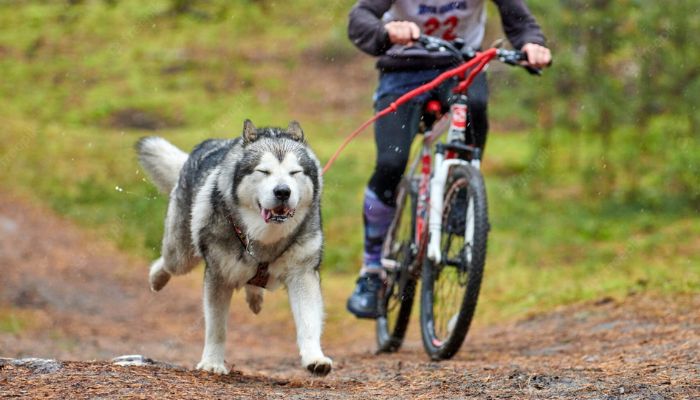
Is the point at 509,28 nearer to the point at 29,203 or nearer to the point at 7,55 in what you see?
the point at 29,203

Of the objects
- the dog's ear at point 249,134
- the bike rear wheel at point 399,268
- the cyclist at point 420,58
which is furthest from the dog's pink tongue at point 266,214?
the bike rear wheel at point 399,268

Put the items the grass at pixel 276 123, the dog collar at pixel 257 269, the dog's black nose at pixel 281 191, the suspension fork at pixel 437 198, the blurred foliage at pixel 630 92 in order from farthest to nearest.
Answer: the blurred foliage at pixel 630 92
the grass at pixel 276 123
the suspension fork at pixel 437 198
the dog collar at pixel 257 269
the dog's black nose at pixel 281 191

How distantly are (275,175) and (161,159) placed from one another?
5.53 ft

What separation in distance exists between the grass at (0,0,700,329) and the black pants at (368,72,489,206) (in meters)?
2.70

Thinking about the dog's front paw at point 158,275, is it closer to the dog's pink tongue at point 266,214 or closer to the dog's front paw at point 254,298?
the dog's front paw at point 254,298

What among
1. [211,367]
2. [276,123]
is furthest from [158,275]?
[276,123]

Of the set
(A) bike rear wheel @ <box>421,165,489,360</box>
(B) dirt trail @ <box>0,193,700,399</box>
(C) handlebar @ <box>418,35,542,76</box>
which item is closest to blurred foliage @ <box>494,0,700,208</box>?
(B) dirt trail @ <box>0,193,700,399</box>

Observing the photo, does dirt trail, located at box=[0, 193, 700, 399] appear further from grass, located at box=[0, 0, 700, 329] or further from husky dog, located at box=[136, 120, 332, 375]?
grass, located at box=[0, 0, 700, 329]

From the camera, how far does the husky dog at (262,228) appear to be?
3916 millimetres

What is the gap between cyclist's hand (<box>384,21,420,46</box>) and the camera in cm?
467

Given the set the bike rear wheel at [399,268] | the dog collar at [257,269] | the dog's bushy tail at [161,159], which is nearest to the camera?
the dog collar at [257,269]

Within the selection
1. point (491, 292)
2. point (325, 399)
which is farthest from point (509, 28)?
point (491, 292)

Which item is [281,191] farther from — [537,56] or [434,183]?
[537,56]

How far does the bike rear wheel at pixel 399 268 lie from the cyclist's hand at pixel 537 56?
116cm
